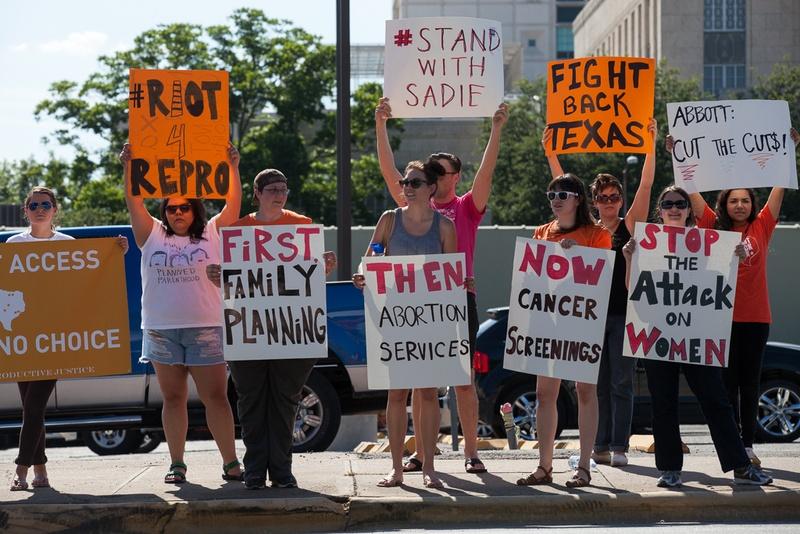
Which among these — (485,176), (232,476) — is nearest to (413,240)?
(485,176)

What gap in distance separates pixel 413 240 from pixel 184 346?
151cm

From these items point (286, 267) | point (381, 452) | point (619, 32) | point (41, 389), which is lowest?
point (381, 452)

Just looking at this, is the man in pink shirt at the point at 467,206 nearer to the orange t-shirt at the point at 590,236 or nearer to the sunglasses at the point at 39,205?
the orange t-shirt at the point at 590,236

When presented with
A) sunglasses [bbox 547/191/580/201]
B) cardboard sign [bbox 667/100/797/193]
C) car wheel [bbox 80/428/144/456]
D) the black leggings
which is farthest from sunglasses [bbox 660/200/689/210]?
car wheel [bbox 80/428/144/456]

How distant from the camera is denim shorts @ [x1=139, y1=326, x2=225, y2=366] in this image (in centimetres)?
830

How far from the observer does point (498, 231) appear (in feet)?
86.2

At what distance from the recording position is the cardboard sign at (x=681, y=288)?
8.27 metres

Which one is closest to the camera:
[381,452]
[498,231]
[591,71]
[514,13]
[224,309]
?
[224,309]

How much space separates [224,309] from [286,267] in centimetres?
44

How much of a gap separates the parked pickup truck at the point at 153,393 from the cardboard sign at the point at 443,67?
2290mm

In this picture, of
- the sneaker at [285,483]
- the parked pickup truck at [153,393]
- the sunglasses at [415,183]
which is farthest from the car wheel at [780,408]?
the sneaker at [285,483]

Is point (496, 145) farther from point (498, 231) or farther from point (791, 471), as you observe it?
point (498, 231)

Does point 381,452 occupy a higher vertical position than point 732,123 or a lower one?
lower

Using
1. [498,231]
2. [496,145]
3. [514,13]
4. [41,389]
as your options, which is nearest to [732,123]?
[496,145]
